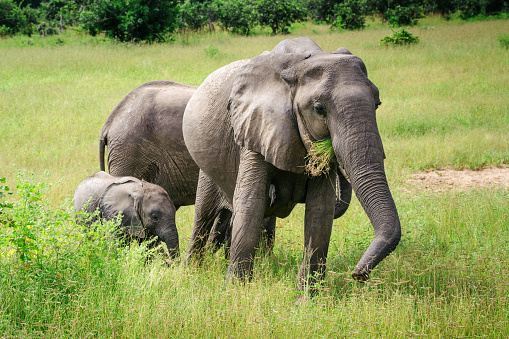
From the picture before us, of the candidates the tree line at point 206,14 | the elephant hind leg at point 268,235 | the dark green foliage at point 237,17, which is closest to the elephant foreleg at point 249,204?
the elephant hind leg at point 268,235

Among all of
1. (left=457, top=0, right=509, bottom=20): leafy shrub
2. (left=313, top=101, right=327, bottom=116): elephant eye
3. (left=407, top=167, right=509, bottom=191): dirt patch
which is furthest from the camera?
(left=457, top=0, right=509, bottom=20): leafy shrub

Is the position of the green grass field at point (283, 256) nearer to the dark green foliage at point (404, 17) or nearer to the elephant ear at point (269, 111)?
the elephant ear at point (269, 111)

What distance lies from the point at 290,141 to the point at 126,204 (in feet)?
7.68

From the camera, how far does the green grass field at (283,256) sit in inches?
144

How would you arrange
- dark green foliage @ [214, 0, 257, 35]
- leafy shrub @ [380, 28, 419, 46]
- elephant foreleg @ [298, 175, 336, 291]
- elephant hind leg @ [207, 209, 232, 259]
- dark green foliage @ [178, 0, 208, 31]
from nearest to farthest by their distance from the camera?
elephant foreleg @ [298, 175, 336, 291] < elephant hind leg @ [207, 209, 232, 259] < leafy shrub @ [380, 28, 419, 46] < dark green foliage @ [214, 0, 257, 35] < dark green foliage @ [178, 0, 208, 31]

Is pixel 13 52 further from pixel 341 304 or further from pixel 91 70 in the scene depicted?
pixel 341 304

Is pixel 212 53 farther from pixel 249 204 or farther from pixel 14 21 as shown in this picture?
pixel 14 21

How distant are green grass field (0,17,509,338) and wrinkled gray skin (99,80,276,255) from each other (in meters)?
0.68

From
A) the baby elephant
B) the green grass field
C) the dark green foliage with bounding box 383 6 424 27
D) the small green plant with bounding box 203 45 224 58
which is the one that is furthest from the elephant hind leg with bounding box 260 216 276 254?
the dark green foliage with bounding box 383 6 424 27

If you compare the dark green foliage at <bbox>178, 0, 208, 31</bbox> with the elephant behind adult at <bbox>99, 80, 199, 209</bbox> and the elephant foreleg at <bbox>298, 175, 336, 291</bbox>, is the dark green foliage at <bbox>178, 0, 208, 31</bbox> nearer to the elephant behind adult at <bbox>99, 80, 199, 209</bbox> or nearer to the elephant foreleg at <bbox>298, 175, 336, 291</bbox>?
the elephant behind adult at <bbox>99, 80, 199, 209</bbox>

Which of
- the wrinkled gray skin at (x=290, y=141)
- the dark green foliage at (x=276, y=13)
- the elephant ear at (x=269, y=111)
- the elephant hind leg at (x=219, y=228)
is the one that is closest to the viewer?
the wrinkled gray skin at (x=290, y=141)

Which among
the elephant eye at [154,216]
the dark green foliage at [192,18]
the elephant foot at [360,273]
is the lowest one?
the dark green foliage at [192,18]

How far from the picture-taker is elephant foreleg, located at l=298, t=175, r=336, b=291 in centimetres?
451

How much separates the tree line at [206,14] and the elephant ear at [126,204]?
18.9m
